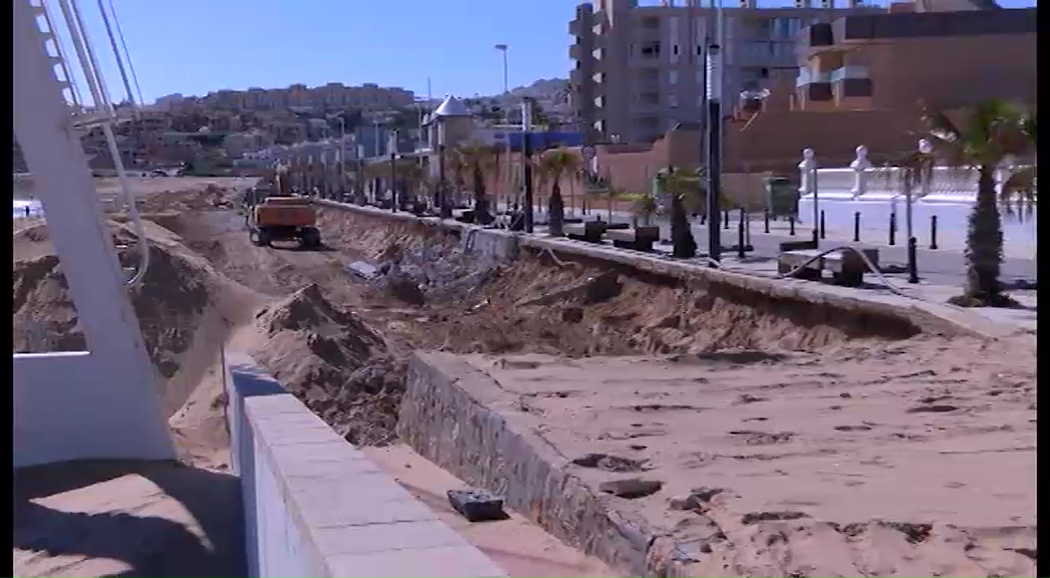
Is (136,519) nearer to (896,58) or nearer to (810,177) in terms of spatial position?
(810,177)

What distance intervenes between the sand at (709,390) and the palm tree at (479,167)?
1271 centimetres

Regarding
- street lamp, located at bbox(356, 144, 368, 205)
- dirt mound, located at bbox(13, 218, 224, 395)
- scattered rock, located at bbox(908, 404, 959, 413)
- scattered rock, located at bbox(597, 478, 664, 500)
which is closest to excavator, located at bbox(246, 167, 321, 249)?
dirt mound, located at bbox(13, 218, 224, 395)

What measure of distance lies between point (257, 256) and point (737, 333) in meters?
28.8

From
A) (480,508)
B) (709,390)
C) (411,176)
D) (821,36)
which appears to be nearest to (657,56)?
(411,176)

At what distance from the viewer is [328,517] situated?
17.9 ft

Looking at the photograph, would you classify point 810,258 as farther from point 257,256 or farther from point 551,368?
point 257,256

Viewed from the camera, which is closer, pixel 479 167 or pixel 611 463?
pixel 611 463

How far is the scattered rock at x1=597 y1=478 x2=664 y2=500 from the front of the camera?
853cm

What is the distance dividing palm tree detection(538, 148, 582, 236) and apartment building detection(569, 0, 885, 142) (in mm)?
28878

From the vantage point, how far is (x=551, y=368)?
14242 millimetres

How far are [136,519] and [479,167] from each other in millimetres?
38918

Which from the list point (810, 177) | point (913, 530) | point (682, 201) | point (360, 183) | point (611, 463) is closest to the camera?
point (913, 530)

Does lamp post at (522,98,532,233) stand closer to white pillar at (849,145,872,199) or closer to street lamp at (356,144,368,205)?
white pillar at (849,145,872,199)

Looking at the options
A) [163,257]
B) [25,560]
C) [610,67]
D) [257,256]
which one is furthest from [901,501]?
[610,67]
